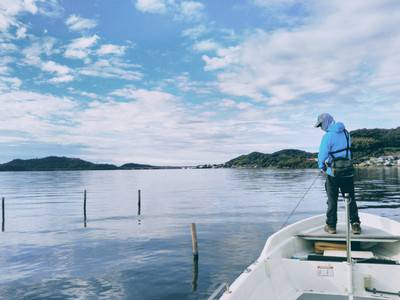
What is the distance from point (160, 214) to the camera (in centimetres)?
3338

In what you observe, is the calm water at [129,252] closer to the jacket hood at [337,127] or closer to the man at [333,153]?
the man at [333,153]

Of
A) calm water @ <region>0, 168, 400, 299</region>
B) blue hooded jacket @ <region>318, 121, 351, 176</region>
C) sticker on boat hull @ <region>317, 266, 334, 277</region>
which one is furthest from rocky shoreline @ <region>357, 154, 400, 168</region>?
sticker on boat hull @ <region>317, 266, 334, 277</region>

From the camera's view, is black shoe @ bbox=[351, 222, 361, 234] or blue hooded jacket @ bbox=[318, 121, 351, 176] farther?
black shoe @ bbox=[351, 222, 361, 234]

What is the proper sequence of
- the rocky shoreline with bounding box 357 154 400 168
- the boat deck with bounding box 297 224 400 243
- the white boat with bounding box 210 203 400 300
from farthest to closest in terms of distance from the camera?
1. the rocky shoreline with bounding box 357 154 400 168
2. the boat deck with bounding box 297 224 400 243
3. the white boat with bounding box 210 203 400 300

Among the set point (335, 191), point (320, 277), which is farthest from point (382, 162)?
point (320, 277)

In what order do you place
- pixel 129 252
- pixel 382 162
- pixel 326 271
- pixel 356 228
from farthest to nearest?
pixel 382 162 → pixel 129 252 → pixel 356 228 → pixel 326 271

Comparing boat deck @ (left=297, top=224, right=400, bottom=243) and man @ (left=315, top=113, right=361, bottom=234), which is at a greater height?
man @ (left=315, top=113, right=361, bottom=234)

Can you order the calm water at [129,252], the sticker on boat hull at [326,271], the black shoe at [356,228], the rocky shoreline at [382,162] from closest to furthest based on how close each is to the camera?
the sticker on boat hull at [326,271] → the black shoe at [356,228] → the calm water at [129,252] → the rocky shoreline at [382,162]

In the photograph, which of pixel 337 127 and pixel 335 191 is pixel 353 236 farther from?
pixel 337 127

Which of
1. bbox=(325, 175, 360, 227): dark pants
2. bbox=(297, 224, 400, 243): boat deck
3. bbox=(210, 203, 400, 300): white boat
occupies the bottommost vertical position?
bbox=(210, 203, 400, 300): white boat

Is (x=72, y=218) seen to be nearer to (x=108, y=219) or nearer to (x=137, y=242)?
(x=108, y=219)

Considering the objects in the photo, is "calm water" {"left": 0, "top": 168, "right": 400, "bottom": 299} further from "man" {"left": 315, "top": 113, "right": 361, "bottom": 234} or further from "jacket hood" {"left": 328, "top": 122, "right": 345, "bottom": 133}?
"jacket hood" {"left": 328, "top": 122, "right": 345, "bottom": 133}

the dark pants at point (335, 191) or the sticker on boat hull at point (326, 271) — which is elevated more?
the dark pants at point (335, 191)

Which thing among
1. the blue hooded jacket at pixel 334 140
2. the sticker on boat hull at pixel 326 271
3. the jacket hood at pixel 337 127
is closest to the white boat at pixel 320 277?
the sticker on boat hull at pixel 326 271
